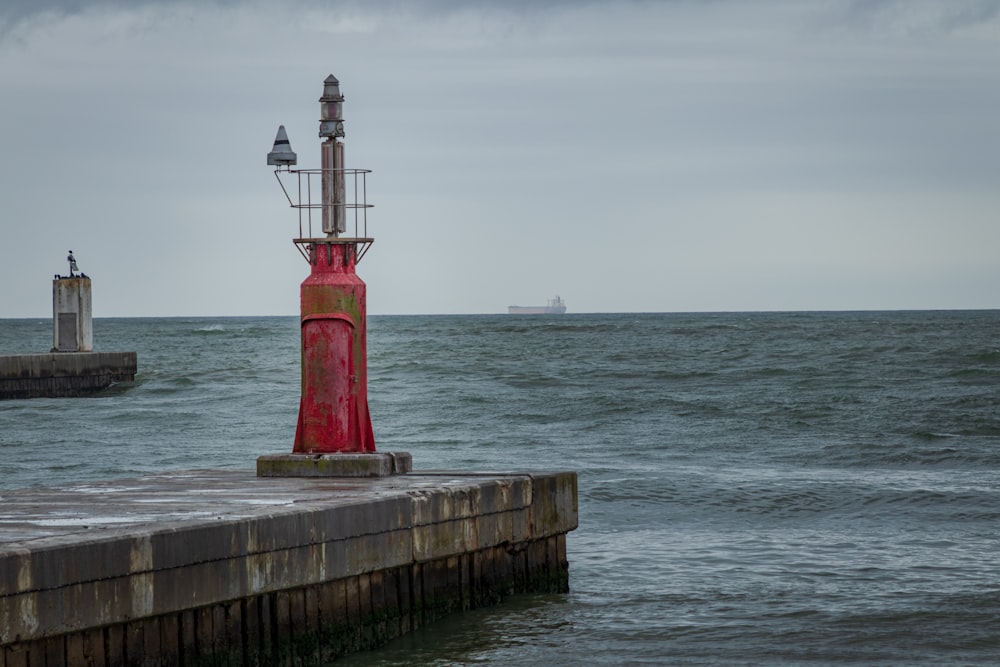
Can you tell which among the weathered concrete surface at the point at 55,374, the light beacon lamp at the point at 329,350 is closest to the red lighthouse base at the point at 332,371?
the light beacon lamp at the point at 329,350

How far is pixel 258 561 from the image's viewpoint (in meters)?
8.02

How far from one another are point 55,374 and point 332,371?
27.8 m

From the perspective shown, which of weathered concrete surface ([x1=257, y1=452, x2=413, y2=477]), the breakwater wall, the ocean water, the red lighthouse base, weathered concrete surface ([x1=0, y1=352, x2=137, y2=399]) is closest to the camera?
the breakwater wall

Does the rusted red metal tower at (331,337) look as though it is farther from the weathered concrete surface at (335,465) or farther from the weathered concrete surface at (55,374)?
the weathered concrete surface at (55,374)

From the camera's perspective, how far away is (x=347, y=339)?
11492 millimetres

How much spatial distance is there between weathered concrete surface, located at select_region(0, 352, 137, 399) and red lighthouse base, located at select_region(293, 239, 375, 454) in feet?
88.5

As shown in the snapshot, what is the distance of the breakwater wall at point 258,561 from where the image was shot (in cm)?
691

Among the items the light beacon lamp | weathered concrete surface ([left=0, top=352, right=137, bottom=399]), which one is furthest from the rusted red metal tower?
weathered concrete surface ([left=0, top=352, right=137, bottom=399])

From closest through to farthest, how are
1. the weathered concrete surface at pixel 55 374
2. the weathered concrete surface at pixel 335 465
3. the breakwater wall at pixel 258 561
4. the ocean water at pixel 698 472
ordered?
the breakwater wall at pixel 258 561 → the ocean water at pixel 698 472 → the weathered concrete surface at pixel 335 465 → the weathered concrete surface at pixel 55 374

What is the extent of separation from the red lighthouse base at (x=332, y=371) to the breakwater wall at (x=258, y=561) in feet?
1.78

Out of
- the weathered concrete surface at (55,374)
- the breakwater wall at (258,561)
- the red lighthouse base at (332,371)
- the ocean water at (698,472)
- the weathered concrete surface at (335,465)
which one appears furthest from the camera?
the weathered concrete surface at (55,374)

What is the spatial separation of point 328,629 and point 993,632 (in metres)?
4.71

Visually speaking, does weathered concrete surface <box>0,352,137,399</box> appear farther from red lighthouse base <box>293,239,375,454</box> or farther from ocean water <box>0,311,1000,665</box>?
red lighthouse base <box>293,239,375,454</box>

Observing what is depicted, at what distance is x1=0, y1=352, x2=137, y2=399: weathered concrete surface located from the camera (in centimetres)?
3666
